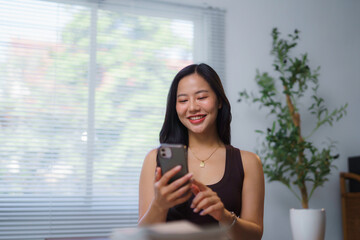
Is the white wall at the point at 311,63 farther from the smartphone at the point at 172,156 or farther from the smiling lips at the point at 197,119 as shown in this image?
the smartphone at the point at 172,156

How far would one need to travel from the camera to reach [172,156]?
3.71ft

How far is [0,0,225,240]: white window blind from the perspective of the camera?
9.39 ft

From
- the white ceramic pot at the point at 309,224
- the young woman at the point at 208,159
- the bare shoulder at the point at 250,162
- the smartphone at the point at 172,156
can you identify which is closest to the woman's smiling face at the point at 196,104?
the young woman at the point at 208,159

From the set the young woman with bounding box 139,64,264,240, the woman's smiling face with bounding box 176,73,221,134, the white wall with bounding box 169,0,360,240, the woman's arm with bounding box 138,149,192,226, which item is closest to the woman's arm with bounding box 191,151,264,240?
the young woman with bounding box 139,64,264,240

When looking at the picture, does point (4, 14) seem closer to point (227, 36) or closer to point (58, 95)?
point (58, 95)

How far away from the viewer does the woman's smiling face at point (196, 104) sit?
166 cm

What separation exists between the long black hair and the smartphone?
2.05 feet

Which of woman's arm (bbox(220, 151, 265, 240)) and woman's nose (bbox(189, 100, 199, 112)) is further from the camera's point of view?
woman's nose (bbox(189, 100, 199, 112))

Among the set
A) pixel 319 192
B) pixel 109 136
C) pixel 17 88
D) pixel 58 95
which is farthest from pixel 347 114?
pixel 17 88

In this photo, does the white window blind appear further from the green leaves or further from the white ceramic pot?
the white ceramic pot

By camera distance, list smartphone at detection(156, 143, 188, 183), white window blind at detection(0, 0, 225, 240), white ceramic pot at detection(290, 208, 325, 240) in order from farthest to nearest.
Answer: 1. white ceramic pot at detection(290, 208, 325, 240)
2. white window blind at detection(0, 0, 225, 240)
3. smartphone at detection(156, 143, 188, 183)

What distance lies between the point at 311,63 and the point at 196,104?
2499 mm

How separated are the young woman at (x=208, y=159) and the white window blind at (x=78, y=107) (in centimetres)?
139

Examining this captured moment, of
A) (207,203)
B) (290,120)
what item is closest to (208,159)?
(207,203)
